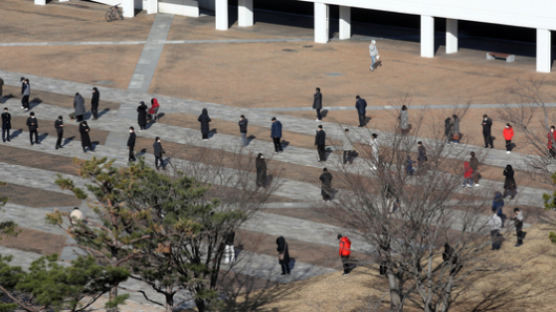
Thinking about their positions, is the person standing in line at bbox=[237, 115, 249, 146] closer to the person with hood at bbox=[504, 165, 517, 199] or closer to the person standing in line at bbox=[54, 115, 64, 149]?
the person standing in line at bbox=[54, 115, 64, 149]

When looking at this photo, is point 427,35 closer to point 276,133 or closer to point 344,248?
point 276,133

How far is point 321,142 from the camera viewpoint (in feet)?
104

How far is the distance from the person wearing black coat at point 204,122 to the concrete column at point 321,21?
16407mm

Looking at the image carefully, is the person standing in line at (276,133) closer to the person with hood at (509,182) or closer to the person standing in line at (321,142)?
the person standing in line at (321,142)

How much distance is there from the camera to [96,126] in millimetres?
35625

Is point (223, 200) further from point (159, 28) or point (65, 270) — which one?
point (159, 28)

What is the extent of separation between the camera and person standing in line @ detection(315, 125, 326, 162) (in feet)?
103

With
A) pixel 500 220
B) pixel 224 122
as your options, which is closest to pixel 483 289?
pixel 500 220

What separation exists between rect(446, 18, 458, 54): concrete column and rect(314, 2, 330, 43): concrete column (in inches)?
238

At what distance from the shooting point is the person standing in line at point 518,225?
78.9 ft

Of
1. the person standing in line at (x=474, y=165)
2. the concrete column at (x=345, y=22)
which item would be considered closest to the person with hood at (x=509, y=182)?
the person standing in line at (x=474, y=165)

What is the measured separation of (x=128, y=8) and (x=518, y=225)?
3460 cm

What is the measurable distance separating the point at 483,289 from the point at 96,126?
1699 cm

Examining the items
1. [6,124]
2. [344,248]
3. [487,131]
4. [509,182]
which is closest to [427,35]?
[487,131]
